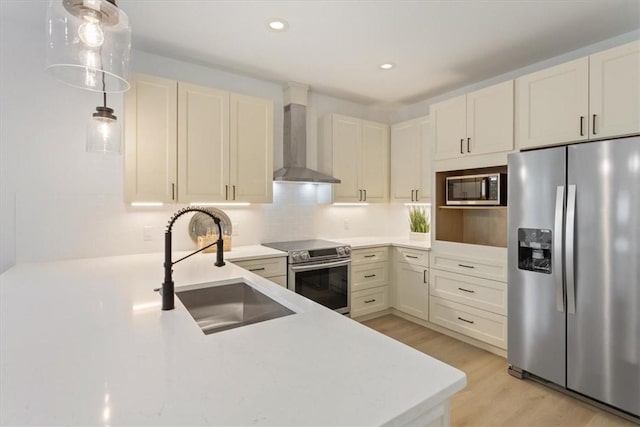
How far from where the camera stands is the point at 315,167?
3.79m

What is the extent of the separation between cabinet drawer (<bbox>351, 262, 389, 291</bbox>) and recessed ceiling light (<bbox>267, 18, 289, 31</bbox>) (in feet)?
7.53

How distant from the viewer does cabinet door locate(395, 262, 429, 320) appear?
3332 millimetres

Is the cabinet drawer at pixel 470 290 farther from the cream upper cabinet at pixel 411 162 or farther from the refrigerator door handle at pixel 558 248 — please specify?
the cream upper cabinet at pixel 411 162

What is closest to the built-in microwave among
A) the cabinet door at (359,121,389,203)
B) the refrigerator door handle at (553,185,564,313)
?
the refrigerator door handle at (553,185,564,313)

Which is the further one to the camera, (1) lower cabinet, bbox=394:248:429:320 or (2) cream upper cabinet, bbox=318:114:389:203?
(2) cream upper cabinet, bbox=318:114:389:203

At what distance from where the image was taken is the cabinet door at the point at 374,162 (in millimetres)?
3826

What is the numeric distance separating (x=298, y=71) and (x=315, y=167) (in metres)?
1.08

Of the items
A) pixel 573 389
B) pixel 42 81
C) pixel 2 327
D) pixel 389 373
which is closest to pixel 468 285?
pixel 573 389

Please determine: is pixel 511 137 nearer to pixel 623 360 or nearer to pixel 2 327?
pixel 623 360

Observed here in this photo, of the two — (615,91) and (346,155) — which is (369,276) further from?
(615,91)

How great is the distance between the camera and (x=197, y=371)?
812 millimetres

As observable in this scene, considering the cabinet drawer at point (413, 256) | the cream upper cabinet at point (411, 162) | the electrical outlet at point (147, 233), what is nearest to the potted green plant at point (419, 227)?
the cream upper cabinet at point (411, 162)

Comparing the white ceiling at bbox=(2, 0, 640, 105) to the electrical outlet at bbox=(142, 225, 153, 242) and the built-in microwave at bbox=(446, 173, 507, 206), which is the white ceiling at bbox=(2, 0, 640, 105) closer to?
the built-in microwave at bbox=(446, 173, 507, 206)

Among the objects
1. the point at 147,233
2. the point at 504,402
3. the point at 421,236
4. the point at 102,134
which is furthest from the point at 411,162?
the point at 102,134
